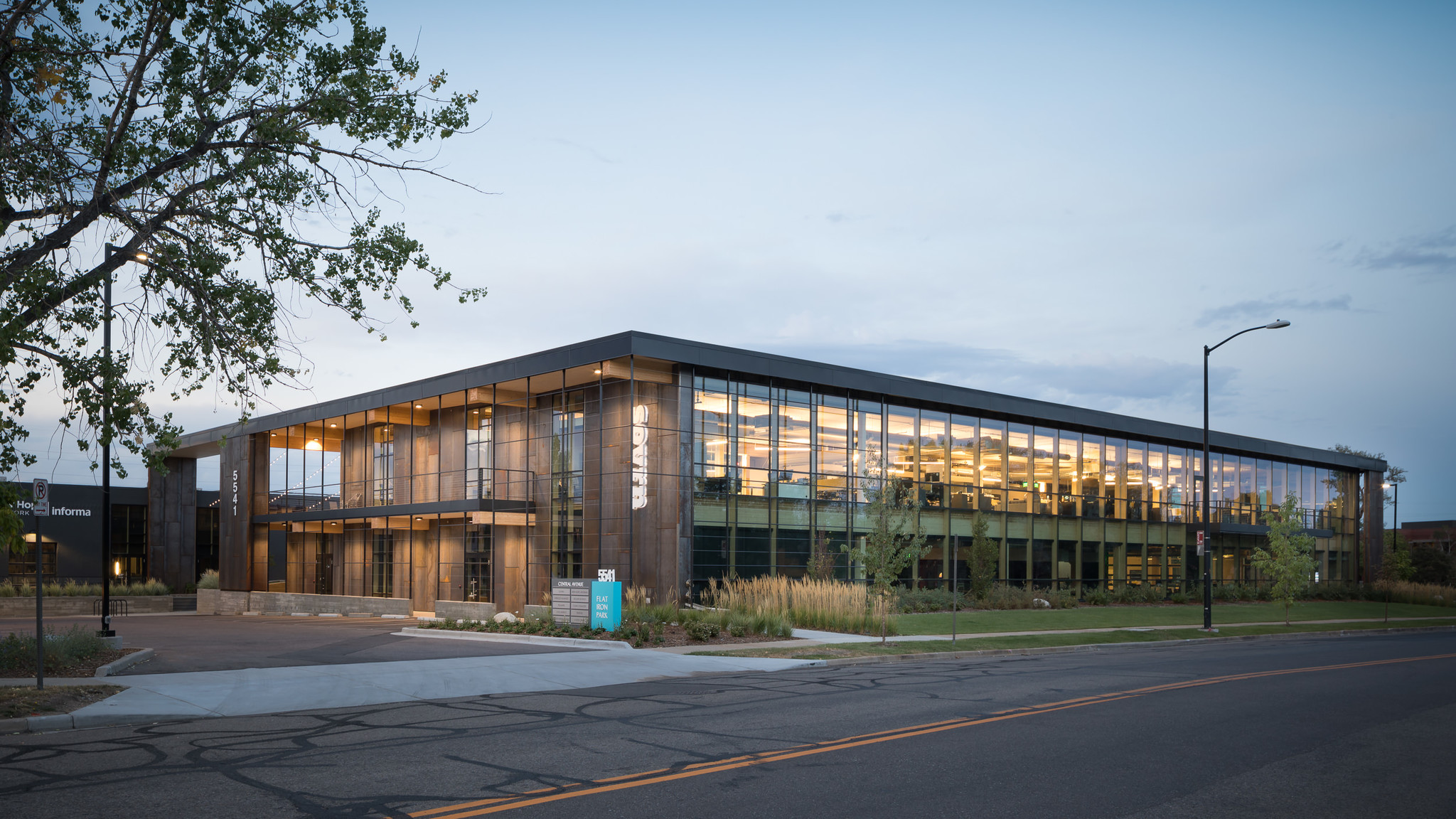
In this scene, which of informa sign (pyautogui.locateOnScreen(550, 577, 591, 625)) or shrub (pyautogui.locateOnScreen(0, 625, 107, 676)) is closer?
shrub (pyautogui.locateOnScreen(0, 625, 107, 676))

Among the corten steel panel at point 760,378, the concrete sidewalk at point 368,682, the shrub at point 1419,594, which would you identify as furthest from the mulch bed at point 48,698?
the shrub at point 1419,594

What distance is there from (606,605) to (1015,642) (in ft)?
33.8

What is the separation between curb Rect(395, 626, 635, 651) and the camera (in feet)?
68.4

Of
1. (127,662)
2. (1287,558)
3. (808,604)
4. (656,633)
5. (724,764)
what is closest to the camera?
(724,764)

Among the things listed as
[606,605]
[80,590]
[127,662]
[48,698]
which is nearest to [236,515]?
[80,590]

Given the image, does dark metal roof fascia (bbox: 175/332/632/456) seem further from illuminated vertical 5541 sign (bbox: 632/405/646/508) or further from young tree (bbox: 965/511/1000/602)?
young tree (bbox: 965/511/1000/602)

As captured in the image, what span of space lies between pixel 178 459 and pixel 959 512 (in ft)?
138

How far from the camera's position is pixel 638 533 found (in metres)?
31.5

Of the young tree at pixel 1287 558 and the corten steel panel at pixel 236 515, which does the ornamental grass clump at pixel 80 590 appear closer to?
the corten steel panel at pixel 236 515

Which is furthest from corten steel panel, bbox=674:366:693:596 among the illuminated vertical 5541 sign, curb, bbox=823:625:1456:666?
curb, bbox=823:625:1456:666

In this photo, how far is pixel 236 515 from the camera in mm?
44969

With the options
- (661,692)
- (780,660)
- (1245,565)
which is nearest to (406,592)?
(780,660)

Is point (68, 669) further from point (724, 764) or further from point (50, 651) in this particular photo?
point (724, 764)

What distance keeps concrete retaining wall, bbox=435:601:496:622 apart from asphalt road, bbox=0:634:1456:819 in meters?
14.3
